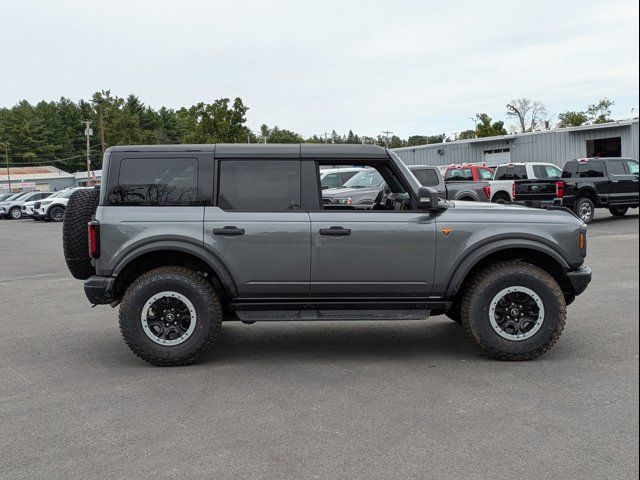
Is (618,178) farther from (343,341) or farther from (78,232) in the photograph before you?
(78,232)

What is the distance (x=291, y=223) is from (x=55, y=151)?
396 ft

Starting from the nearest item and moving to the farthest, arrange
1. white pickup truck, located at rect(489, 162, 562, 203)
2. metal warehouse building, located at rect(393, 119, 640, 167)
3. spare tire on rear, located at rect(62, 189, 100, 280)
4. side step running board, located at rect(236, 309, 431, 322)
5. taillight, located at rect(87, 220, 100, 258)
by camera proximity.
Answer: taillight, located at rect(87, 220, 100, 258)
side step running board, located at rect(236, 309, 431, 322)
spare tire on rear, located at rect(62, 189, 100, 280)
white pickup truck, located at rect(489, 162, 562, 203)
metal warehouse building, located at rect(393, 119, 640, 167)

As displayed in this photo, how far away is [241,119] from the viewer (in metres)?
52.3

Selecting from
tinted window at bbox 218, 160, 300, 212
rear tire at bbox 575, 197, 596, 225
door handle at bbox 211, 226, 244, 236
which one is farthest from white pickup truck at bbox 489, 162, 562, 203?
door handle at bbox 211, 226, 244, 236

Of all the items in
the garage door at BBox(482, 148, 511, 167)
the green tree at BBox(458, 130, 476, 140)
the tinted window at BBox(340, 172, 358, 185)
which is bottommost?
the tinted window at BBox(340, 172, 358, 185)

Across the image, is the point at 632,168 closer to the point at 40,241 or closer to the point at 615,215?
the point at 615,215

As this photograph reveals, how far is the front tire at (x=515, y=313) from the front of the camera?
582cm

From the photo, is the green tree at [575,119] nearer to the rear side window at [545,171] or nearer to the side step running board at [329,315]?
the rear side window at [545,171]

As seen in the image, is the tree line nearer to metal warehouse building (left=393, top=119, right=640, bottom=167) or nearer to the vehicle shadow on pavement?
metal warehouse building (left=393, top=119, right=640, bottom=167)

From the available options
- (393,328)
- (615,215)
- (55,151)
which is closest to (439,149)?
(615,215)

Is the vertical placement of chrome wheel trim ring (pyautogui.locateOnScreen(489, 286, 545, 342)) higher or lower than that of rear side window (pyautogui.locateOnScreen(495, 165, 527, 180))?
lower

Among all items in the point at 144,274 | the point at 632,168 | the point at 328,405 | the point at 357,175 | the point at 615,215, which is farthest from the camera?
the point at 615,215

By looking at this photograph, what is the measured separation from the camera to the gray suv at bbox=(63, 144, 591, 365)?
581 cm

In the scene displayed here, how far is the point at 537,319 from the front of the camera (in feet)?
19.2
